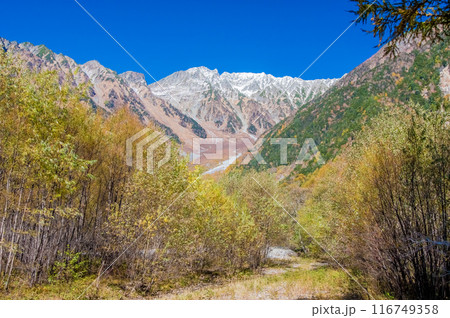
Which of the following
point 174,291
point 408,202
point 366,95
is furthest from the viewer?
point 366,95

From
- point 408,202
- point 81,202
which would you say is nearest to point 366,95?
point 408,202

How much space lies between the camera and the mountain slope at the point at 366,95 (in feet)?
390

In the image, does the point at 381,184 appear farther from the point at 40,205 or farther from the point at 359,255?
the point at 40,205

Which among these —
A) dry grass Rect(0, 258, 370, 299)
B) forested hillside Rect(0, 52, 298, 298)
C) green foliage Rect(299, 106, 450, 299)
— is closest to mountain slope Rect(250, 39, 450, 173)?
dry grass Rect(0, 258, 370, 299)

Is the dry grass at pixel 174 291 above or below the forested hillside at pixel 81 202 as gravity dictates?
below

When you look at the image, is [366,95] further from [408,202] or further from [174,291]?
[174,291]

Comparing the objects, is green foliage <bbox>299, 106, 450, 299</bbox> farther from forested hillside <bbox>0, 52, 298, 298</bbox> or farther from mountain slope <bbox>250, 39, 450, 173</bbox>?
mountain slope <bbox>250, 39, 450, 173</bbox>

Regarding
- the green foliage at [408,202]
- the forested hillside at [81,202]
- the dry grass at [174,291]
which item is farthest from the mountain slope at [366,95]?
the forested hillside at [81,202]

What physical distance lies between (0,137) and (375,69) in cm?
18043

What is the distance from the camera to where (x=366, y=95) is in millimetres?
144875

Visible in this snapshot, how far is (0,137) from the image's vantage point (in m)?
12.1

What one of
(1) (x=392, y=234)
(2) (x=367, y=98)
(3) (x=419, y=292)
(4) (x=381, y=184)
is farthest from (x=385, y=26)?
(2) (x=367, y=98)

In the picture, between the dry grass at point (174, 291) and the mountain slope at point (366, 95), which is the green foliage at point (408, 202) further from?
the mountain slope at point (366, 95)

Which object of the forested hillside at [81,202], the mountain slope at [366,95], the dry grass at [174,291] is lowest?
the dry grass at [174,291]
